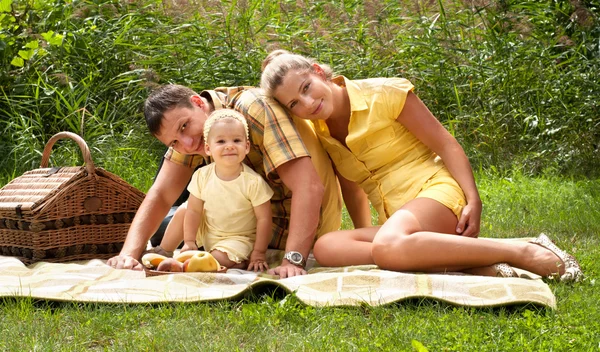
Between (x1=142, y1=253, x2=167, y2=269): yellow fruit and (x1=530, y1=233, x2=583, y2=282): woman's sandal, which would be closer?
(x1=530, y1=233, x2=583, y2=282): woman's sandal

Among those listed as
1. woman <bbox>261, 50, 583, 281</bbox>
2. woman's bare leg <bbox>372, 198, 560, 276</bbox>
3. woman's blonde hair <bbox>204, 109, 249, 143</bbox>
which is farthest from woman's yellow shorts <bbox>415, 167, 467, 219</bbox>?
woman's blonde hair <bbox>204, 109, 249, 143</bbox>

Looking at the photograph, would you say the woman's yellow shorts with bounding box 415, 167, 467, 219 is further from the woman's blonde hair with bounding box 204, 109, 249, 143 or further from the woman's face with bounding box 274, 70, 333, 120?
the woman's blonde hair with bounding box 204, 109, 249, 143

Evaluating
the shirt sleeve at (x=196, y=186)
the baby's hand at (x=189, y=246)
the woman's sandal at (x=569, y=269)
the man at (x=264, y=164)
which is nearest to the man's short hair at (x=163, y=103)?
the man at (x=264, y=164)

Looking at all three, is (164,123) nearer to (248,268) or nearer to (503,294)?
(248,268)

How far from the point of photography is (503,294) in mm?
2855

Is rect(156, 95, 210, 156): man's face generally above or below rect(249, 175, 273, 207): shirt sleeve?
above

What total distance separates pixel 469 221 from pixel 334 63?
3434 mm

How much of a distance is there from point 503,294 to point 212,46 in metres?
4.59

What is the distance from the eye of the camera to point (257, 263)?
3.72m

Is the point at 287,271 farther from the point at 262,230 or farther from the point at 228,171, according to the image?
the point at 228,171

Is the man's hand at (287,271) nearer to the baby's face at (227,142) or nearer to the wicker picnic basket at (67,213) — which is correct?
the baby's face at (227,142)

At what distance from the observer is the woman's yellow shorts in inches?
143

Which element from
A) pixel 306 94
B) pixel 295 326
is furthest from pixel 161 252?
pixel 295 326

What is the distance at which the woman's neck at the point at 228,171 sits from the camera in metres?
3.79
